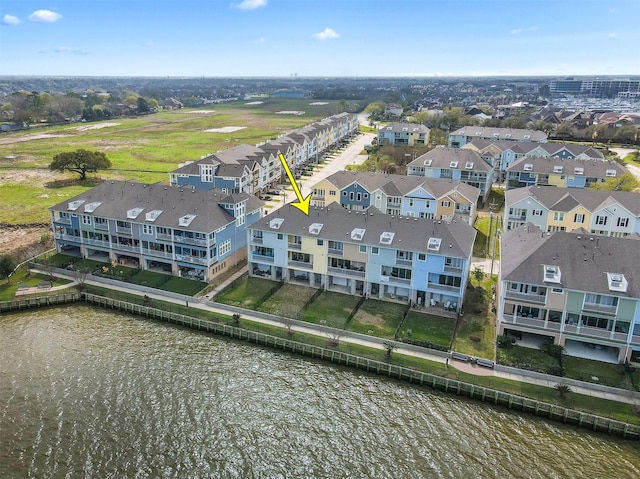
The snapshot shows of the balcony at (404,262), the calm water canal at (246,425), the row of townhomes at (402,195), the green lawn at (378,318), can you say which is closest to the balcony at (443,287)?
the balcony at (404,262)

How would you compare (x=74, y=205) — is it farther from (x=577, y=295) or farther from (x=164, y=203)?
(x=577, y=295)

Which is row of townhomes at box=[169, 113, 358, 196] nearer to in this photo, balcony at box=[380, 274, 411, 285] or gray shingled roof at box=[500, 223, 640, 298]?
balcony at box=[380, 274, 411, 285]

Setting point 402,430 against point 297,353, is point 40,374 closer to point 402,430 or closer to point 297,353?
point 297,353

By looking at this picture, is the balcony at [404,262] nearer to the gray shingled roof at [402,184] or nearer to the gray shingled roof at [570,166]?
the gray shingled roof at [402,184]

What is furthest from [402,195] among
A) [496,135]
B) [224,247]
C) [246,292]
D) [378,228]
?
[496,135]

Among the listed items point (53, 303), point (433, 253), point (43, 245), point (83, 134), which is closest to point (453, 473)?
point (433, 253)
